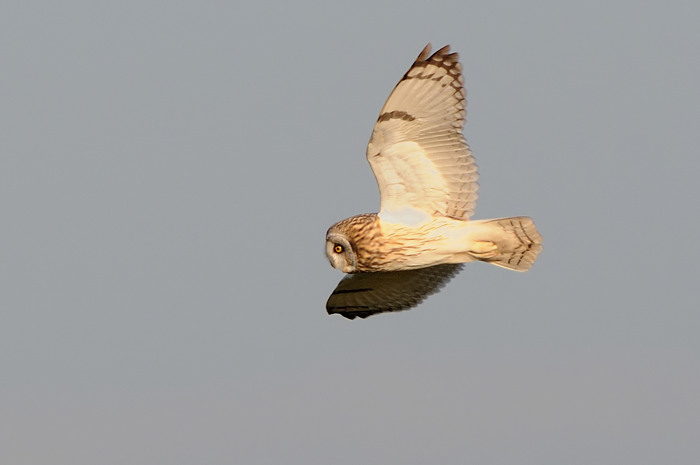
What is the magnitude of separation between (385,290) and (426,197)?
2027 mm

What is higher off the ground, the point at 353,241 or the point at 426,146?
the point at 426,146

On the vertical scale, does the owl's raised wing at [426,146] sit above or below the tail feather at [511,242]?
above

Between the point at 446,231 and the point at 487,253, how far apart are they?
476 mm

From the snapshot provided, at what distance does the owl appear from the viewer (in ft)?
38.7

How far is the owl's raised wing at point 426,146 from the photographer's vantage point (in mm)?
11766

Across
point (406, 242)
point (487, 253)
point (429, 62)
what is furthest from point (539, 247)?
point (429, 62)

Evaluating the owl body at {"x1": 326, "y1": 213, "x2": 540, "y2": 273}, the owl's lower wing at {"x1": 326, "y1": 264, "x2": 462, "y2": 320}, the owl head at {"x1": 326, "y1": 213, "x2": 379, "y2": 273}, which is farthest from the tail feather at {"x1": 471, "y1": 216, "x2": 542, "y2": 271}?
the owl's lower wing at {"x1": 326, "y1": 264, "x2": 462, "y2": 320}

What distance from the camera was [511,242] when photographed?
12242 millimetres

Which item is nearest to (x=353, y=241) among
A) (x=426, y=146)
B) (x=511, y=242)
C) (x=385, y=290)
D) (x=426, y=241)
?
(x=426, y=241)

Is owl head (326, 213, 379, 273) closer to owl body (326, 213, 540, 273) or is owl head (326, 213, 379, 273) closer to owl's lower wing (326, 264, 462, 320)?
owl body (326, 213, 540, 273)

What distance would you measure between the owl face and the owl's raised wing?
1.51 feet

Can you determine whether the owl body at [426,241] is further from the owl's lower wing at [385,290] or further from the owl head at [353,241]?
the owl's lower wing at [385,290]

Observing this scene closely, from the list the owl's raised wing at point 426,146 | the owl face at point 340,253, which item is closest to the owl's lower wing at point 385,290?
the owl face at point 340,253

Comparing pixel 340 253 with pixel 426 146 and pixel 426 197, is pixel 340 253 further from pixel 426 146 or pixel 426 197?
pixel 426 146
